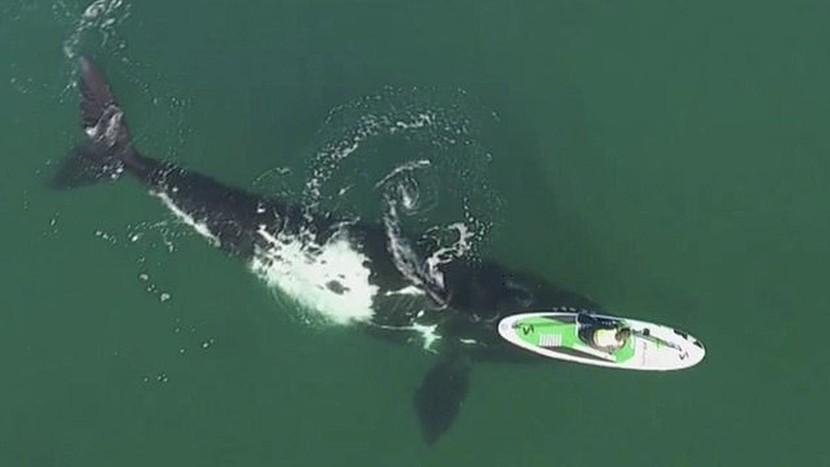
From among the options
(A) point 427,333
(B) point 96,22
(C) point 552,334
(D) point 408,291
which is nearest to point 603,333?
(C) point 552,334

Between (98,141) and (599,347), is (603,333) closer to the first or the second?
(599,347)

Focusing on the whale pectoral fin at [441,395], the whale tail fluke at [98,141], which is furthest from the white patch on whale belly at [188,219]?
the whale pectoral fin at [441,395]

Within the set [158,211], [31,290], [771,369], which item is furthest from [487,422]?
[31,290]

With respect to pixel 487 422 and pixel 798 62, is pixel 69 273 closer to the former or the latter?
pixel 487 422

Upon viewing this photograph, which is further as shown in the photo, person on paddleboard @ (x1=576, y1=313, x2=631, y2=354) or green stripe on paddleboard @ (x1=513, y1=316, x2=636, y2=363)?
green stripe on paddleboard @ (x1=513, y1=316, x2=636, y2=363)

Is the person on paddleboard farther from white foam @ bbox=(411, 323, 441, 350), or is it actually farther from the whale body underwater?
white foam @ bbox=(411, 323, 441, 350)

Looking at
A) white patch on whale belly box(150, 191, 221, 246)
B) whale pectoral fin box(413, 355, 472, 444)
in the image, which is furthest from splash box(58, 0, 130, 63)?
whale pectoral fin box(413, 355, 472, 444)
